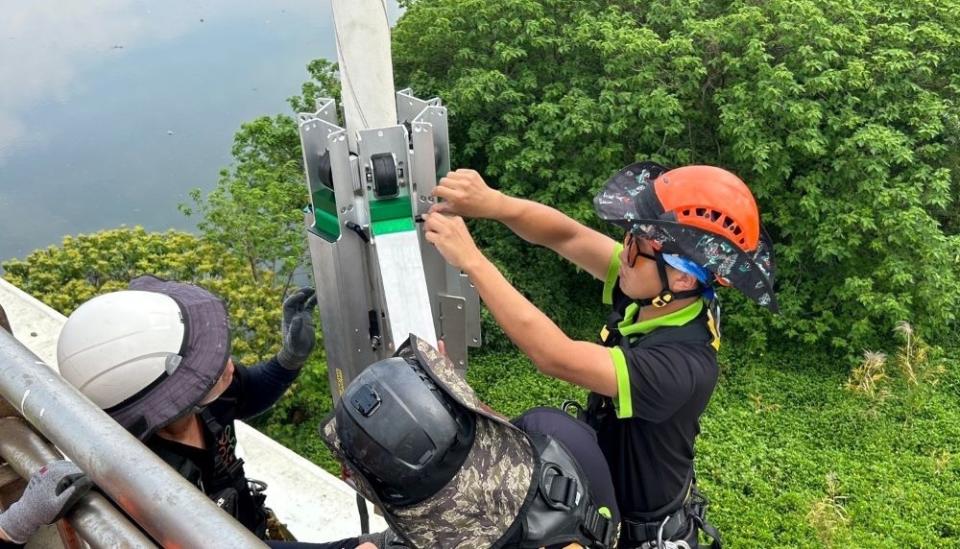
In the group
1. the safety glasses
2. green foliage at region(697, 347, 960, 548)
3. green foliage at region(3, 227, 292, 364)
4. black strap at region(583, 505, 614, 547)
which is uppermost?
the safety glasses

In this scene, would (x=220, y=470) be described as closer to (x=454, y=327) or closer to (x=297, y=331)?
(x=297, y=331)

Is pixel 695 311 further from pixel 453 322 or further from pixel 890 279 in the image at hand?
pixel 890 279

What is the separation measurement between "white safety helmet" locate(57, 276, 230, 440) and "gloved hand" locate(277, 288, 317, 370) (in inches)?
18.1

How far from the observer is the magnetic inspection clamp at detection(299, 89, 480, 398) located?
7.57 feet

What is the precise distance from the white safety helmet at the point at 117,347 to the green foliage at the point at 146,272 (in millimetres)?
4743

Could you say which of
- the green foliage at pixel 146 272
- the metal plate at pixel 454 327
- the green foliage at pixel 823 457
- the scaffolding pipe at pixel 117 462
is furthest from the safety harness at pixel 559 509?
the green foliage at pixel 146 272

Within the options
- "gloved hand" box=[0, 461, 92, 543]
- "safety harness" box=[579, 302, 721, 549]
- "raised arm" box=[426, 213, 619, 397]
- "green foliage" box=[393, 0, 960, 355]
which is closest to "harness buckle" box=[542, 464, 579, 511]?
"raised arm" box=[426, 213, 619, 397]

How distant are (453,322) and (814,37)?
6.74 metres

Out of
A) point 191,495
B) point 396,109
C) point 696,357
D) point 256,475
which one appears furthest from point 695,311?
point 256,475

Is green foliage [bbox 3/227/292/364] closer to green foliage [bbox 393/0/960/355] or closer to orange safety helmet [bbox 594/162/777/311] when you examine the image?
green foliage [bbox 393/0/960/355]

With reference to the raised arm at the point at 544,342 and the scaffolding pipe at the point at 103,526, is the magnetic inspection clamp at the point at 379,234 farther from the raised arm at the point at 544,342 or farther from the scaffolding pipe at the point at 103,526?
the scaffolding pipe at the point at 103,526

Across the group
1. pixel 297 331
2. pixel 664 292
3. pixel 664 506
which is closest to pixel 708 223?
pixel 664 292

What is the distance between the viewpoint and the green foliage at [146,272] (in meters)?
6.64

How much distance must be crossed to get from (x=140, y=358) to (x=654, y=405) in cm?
133
